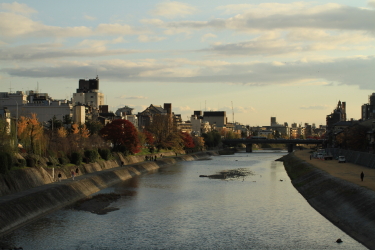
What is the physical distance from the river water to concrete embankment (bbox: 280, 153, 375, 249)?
0.93m

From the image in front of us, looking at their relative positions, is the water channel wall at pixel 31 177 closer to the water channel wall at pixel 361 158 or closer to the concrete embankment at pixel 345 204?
the concrete embankment at pixel 345 204

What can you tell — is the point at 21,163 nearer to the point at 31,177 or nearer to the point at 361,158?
Result: the point at 31,177

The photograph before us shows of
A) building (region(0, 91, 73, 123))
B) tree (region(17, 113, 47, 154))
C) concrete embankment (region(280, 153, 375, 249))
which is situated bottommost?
concrete embankment (region(280, 153, 375, 249))

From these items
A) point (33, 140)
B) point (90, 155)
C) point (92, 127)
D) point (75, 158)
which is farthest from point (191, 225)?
point (92, 127)

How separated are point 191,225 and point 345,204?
16297mm

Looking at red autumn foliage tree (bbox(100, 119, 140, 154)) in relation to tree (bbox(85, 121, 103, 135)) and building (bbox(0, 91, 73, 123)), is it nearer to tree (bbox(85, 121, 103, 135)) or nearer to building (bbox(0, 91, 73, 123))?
tree (bbox(85, 121, 103, 135))

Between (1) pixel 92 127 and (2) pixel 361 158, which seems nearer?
(2) pixel 361 158

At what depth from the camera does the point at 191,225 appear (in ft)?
146

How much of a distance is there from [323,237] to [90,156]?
2047 inches

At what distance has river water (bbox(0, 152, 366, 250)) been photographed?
1474 inches

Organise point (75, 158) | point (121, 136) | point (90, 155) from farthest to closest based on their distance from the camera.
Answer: point (121, 136), point (90, 155), point (75, 158)

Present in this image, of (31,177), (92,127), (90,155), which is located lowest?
(31,177)

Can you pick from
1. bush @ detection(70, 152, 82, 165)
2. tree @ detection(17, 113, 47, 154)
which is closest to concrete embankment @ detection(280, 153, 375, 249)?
bush @ detection(70, 152, 82, 165)

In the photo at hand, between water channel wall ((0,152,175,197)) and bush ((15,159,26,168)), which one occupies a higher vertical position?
bush ((15,159,26,168))
